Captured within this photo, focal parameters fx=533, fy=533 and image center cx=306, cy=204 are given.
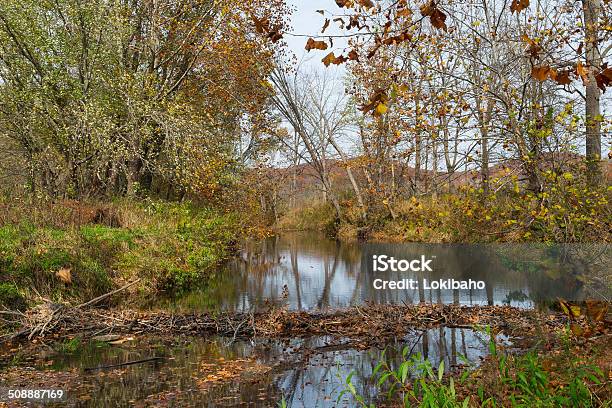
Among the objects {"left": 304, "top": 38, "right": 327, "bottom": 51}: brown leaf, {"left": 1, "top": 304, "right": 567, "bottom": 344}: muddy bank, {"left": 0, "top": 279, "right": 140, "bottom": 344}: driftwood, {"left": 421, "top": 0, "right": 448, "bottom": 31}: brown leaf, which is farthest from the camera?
{"left": 1, "top": 304, "right": 567, "bottom": 344}: muddy bank

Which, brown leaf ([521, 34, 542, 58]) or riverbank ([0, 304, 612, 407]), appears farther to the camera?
riverbank ([0, 304, 612, 407])

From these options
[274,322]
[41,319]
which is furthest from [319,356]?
[41,319]

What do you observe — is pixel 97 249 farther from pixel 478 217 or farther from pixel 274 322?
pixel 478 217

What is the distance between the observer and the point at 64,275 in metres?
10.3

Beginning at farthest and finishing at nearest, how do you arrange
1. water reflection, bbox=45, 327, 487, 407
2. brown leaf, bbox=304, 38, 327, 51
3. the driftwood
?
the driftwood, water reflection, bbox=45, 327, 487, 407, brown leaf, bbox=304, 38, 327, 51

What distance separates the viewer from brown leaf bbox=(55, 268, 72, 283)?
10.2m

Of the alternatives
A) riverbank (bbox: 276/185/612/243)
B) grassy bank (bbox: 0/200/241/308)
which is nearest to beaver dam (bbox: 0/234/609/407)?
grassy bank (bbox: 0/200/241/308)

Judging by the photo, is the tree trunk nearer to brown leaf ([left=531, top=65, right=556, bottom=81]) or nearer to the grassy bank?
brown leaf ([left=531, top=65, right=556, bottom=81])

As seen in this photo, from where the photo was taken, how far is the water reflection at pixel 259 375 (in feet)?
20.2

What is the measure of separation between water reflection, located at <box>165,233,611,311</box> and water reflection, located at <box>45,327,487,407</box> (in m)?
2.62

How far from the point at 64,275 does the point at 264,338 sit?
4367mm

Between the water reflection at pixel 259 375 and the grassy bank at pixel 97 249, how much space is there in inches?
96.4

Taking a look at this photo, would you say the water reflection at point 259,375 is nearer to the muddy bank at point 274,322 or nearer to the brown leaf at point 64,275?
the muddy bank at point 274,322

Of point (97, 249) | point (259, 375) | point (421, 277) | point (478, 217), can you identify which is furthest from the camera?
point (421, 277)
